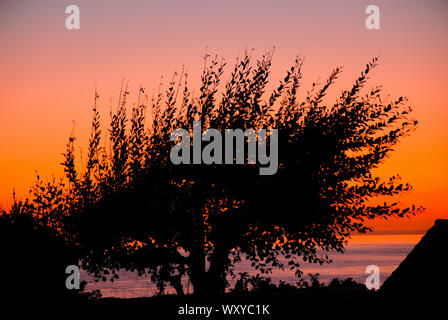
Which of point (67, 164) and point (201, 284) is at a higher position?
point (67, 164)

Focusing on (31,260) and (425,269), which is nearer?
(425,269)

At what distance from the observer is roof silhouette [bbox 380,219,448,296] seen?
41.1ft

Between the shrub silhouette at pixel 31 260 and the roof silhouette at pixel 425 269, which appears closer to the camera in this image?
the roof silhouette at pixel 425 269

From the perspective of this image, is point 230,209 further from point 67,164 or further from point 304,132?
point 67,164

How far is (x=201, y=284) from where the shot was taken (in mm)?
23391

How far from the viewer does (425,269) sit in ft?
42.5

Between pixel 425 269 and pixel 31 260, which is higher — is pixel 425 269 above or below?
above

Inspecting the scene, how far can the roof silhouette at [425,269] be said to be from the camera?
1254cm

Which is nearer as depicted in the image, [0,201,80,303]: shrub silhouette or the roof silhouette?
the roof silhouette
